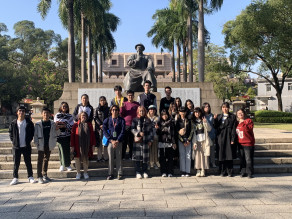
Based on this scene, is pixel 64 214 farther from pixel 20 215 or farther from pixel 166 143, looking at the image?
pixel 166 143

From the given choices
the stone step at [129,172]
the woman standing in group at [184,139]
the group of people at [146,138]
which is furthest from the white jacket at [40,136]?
the woman standing in group at [184,139]

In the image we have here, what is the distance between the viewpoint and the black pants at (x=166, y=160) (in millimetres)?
6012

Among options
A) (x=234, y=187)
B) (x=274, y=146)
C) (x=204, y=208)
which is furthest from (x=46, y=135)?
(x=274, y=146)

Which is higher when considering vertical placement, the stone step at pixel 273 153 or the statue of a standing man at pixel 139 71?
the statue of a standing man at pixel 139 71

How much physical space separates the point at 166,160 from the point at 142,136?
0.87 metres

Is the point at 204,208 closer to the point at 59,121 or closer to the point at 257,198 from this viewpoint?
the point at 257,198

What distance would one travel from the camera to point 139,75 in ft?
32.0

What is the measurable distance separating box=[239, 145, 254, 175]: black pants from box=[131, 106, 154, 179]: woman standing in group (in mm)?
2163

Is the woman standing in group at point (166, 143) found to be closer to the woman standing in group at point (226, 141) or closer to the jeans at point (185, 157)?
the jeans at point (185, 157)

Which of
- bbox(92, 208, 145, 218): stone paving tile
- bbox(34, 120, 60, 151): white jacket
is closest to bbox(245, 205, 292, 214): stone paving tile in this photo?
bbox(92, 208, 145, 218): stone paving tile

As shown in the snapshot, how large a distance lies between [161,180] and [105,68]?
6252 cm

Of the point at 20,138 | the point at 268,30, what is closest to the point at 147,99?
the point at 20,138

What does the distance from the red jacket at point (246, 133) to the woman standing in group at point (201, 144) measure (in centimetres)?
71

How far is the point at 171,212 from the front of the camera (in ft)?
12.7
